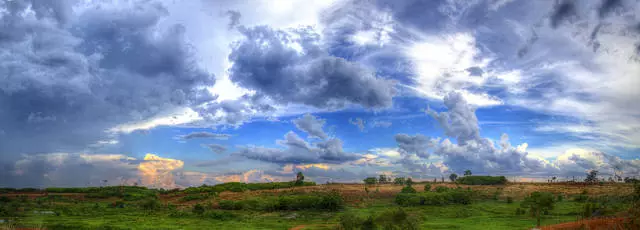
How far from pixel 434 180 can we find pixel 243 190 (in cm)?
5541

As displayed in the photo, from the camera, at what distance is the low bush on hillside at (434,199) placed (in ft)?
202

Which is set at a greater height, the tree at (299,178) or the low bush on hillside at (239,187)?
the tree at (299,178)

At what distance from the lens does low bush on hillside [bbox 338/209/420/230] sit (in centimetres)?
2772

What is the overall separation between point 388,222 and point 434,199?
36.1m

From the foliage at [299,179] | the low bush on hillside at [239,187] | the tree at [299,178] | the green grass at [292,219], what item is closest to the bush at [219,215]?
the green grass at [292,219]

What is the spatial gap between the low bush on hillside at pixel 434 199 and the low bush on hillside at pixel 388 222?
33002mm

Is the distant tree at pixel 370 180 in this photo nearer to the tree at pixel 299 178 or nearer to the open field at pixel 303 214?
the tree at pixel 299 178

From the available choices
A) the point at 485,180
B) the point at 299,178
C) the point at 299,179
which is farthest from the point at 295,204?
the point at 485,180

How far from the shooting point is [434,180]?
115 metres

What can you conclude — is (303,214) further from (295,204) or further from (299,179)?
(299,179)

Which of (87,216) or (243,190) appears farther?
(243,190)

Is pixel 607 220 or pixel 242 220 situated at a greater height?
pixel 607 220

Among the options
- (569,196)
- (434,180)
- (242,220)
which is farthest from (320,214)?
(434,180)

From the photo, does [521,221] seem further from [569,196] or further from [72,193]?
[72,193]
